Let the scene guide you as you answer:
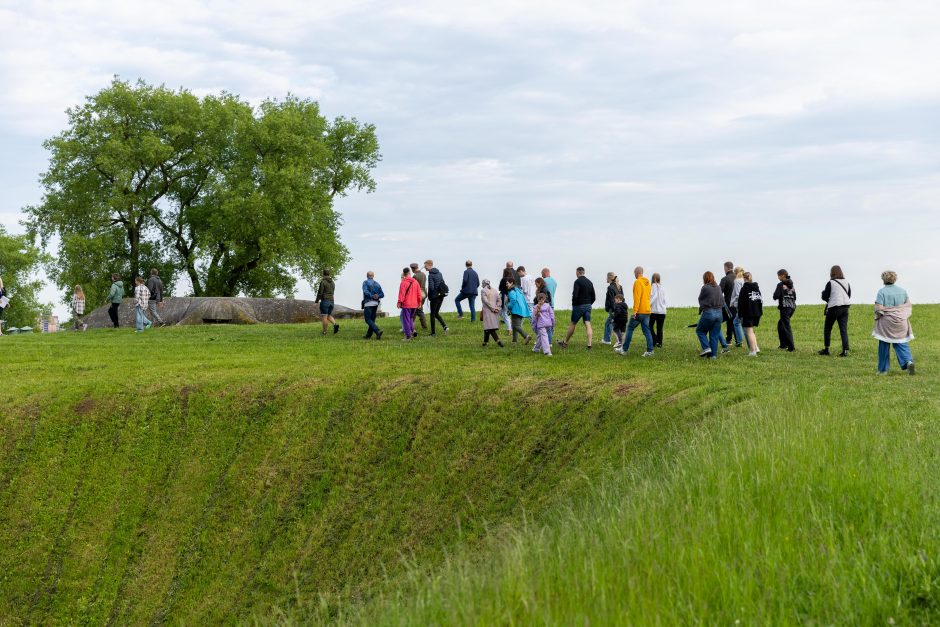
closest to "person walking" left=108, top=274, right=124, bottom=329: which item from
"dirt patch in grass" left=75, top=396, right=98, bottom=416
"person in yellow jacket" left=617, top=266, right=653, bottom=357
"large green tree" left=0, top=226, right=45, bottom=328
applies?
"dirt patch in grass" left=75, top=396, right=98, bottom=416

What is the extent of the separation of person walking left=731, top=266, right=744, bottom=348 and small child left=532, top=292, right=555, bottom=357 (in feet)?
16.2

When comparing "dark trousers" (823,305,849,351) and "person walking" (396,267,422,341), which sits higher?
"person walking" (396,267,422,341)

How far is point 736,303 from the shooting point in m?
23.3

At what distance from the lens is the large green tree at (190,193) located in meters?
47.5

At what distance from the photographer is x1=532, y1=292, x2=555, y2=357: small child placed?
22.3m

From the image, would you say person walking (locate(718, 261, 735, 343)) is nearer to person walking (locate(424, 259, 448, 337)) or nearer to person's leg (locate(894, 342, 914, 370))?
person's leg (locate(894, 342, 914, 370))

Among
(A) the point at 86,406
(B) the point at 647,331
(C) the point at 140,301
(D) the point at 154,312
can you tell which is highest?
(C) the point at 140,301

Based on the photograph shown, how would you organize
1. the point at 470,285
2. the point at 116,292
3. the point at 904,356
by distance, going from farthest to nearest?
1. the point at 116,292
2. the point at 470,285
3. the point at 904,356

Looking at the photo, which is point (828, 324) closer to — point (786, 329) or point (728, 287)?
point (786, 329)

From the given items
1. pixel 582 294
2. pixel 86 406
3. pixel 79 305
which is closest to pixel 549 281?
pixel 582 294

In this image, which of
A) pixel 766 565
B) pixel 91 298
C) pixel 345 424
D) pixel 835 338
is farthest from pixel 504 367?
pixel 91 298

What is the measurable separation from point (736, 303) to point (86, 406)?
1663cm

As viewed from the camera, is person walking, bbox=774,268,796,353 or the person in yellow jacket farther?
person walking, bbox=774,268,796,353

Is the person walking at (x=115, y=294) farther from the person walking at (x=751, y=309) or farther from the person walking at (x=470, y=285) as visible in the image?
the person walking at (x=751, y=309)
